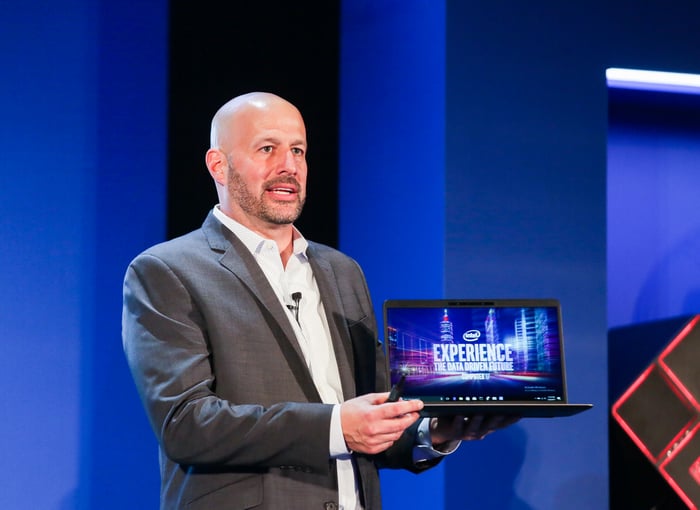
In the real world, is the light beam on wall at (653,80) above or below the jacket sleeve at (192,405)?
above

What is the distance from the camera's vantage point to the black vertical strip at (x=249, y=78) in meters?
3.33

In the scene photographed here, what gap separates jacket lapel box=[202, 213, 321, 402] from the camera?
222 cm

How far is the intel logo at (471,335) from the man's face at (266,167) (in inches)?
20.2

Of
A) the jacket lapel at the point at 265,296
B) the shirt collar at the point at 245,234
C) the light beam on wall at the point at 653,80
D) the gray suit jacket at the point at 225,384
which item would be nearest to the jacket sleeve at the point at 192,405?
the gray suit jacket at the point at 225,384

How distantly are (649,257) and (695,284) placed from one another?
237mm

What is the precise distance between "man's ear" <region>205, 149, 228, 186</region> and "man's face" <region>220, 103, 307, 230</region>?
2cm

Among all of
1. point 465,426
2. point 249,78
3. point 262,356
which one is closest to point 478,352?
point 465,426

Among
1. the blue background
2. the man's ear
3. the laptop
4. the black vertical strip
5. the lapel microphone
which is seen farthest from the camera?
the black vertical strip

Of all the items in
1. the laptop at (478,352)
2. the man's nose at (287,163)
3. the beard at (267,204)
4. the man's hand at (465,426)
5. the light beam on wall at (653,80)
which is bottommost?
the man's hand at (465,426)

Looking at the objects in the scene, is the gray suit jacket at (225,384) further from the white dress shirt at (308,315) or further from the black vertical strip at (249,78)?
the black vertical strip at (249,78)

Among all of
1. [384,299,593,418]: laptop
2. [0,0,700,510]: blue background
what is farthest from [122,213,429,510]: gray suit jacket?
[0,0,700,510]: blue background

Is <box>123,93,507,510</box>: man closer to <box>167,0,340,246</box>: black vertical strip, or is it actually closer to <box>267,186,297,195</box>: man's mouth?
<box>267,186,297,195</box>: man's mouth

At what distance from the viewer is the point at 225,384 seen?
7.14 feet

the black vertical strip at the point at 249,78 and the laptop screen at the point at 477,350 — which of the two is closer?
the laptop screen at the point at 477,350
